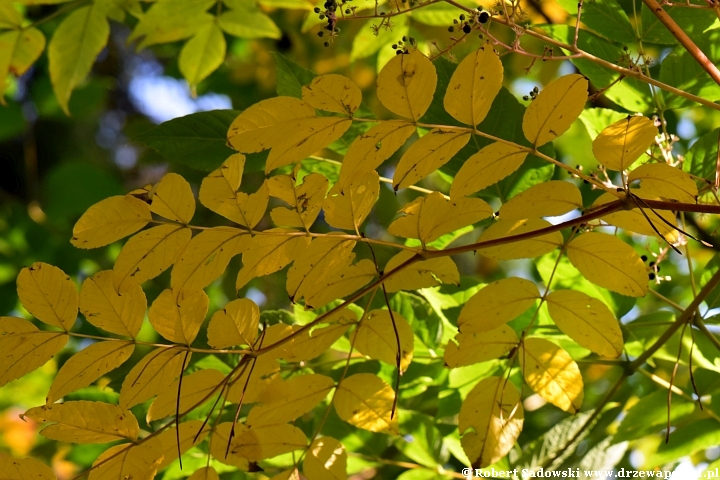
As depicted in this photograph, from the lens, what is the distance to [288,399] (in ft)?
2.15

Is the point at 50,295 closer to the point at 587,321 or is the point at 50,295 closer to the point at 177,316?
the point at 177,316

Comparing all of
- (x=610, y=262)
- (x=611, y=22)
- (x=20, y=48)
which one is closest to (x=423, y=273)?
(x=610, y=262)

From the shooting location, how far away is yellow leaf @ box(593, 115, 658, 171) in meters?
0.51

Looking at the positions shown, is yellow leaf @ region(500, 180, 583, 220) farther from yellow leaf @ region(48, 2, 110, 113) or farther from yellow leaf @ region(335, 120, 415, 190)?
yellow leaf @ region(48, 2, 110, 113)

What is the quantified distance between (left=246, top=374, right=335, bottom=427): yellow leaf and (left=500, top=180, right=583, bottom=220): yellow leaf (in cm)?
25

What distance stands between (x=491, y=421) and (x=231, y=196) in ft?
1.05

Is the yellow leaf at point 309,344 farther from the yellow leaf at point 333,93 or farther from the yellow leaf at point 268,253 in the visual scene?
the yellow leaf at point 333,93

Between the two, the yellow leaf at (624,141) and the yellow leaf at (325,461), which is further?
the yellow leaf at (325,461)

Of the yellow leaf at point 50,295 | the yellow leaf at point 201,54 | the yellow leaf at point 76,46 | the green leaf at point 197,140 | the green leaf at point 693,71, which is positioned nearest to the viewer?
the yellow leaf at point 50,295

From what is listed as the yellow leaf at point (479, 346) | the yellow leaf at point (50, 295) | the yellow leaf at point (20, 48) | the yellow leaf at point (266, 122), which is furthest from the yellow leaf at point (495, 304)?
the yellow leaf at point (20, 48)

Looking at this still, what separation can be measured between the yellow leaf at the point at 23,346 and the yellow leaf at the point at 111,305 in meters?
0.04

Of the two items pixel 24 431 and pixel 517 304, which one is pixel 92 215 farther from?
pixel 24 431

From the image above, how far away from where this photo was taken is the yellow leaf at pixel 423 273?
635 millimetres

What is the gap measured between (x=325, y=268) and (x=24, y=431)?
7.26ft
